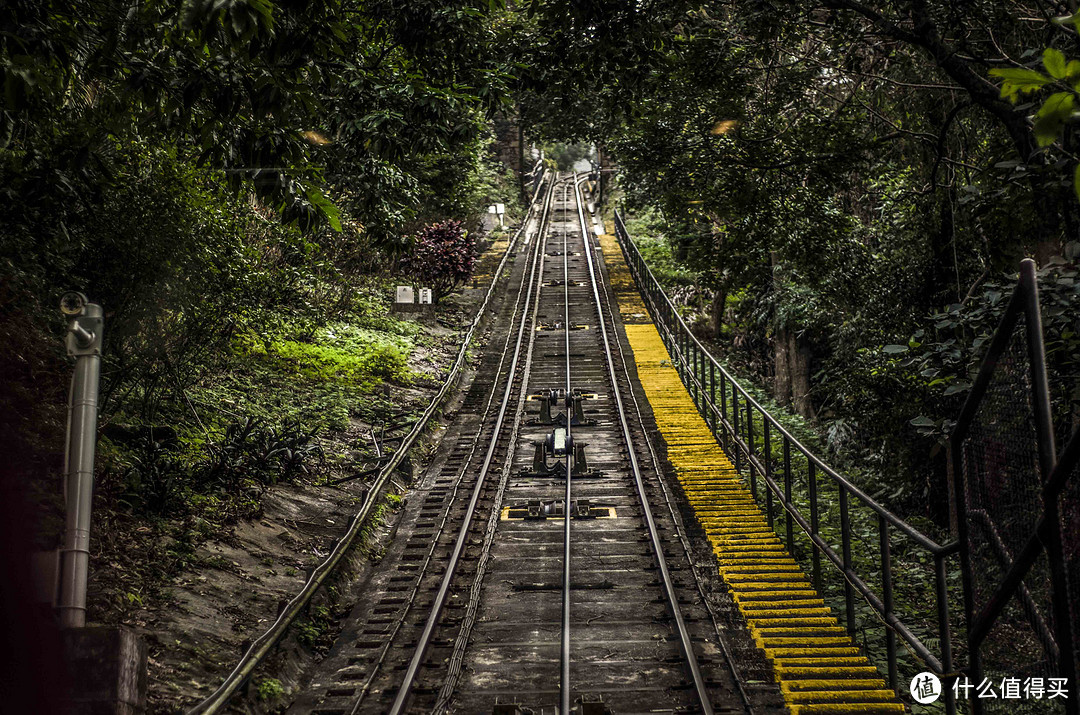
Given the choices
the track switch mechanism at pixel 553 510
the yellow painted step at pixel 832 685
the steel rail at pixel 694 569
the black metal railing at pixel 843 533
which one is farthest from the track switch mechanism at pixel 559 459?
the yellow painted step at pixel 832 685

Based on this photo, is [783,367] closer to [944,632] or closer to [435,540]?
[435,540]

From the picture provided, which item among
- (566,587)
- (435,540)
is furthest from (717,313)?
(566,587)

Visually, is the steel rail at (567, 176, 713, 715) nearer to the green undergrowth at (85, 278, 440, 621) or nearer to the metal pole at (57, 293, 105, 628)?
the green undergrowth at (85, 278, 440, 621)

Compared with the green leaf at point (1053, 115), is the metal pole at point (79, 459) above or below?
below

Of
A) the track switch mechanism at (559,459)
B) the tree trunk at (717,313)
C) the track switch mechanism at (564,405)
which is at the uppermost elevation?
the tree trunk at (717,313)

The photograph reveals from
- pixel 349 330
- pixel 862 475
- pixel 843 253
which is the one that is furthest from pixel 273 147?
pixel 349 330

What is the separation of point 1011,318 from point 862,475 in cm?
1160

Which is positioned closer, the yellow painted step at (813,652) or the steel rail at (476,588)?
the steel rail at (476,588)

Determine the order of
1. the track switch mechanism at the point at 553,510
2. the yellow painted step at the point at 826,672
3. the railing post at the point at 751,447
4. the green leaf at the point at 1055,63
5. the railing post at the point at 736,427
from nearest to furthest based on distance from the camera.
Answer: the green leaf at the point at 1055,63 < the yellow painted step at the point at 826,672 < the railing post at the point at 751,447 < the track switch mechanism at the point at 553,510 < the railing post at the point at 736,427

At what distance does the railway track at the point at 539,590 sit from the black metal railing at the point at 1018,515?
2878 mm

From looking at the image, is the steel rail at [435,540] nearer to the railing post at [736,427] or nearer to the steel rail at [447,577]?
the steel rail at [447,577]

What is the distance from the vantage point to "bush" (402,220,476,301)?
80.8ft

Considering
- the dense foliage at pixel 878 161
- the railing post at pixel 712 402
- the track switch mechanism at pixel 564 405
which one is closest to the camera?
the dense foliage at pixel 878 161

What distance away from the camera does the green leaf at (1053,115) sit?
6.82ft
